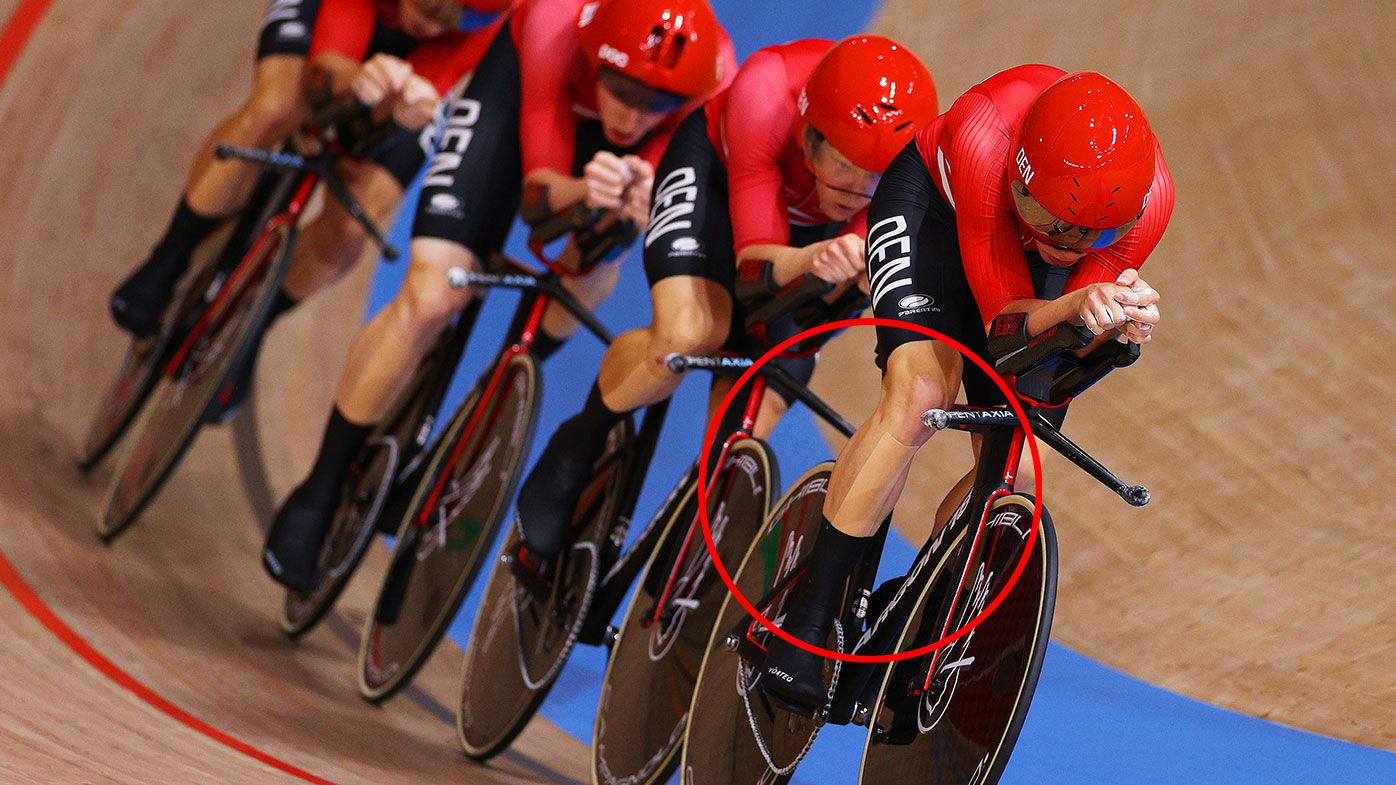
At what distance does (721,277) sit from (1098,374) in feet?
3.54

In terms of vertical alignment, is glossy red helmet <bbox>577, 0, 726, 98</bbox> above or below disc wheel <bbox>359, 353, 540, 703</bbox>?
above

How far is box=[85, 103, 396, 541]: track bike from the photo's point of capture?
4.30 m

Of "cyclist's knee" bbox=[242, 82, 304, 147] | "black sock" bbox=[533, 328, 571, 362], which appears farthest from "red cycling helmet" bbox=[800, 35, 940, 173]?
"cyclist's knee" bbox=[242, 82, 304, 147]

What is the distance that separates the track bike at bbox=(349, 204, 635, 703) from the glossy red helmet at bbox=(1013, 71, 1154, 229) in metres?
1.38

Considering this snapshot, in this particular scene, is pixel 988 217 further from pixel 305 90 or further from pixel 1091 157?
pixel 305 90

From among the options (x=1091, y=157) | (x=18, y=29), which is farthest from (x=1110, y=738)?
(x=18, y=29)

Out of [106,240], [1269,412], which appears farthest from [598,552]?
[106,240]

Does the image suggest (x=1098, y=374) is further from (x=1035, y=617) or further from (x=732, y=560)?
(x=732, y=560)

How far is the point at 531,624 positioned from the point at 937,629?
1313 mm

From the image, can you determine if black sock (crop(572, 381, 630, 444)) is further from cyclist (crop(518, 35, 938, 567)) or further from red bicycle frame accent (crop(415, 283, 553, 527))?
red bicycle frame accent (crop(415, 283, 553, 527))

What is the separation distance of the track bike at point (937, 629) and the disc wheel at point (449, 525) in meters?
0.85

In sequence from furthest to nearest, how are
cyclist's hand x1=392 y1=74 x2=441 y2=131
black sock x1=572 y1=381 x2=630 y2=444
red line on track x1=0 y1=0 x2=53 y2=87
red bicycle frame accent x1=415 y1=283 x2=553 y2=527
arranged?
red line on track x1=0 y1=0 x2=53 y2=87 < cyclist's hand x1=392 y1=74 x2=441 y2=131 < red bicycle frame accent x1=415 y1=283 x2=553 y2=527 < black sock x1=572 y1=381 x2=630 y2=444

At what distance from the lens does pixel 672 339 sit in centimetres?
321

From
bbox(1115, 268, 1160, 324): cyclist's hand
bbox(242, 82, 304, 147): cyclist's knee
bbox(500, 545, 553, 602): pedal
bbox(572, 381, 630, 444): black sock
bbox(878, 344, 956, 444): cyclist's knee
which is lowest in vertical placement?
bbox(500, 545, 553, 602): pedal
